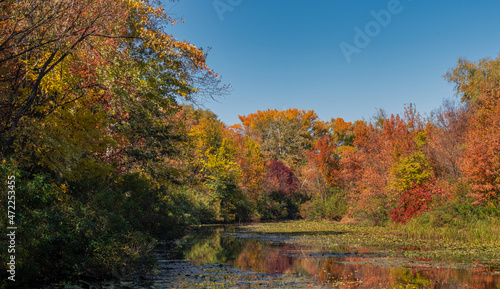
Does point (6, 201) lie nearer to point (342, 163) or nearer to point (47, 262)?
point (47, 262)

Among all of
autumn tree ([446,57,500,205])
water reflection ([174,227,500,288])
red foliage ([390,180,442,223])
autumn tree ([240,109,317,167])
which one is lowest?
water reflection ([174,227,500,288])

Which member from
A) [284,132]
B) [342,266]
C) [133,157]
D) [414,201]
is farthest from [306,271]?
[284,132]

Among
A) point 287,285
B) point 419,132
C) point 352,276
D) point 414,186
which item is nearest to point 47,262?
point 287,285

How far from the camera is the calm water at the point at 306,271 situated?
11984 mm

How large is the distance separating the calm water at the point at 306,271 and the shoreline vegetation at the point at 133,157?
5.22 ft

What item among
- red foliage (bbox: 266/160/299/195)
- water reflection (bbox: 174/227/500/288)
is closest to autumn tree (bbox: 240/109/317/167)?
red foliage (bbox: 266/160/299/195)

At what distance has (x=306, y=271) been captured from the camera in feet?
47.5

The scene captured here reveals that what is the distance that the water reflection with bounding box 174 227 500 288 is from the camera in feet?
40.2

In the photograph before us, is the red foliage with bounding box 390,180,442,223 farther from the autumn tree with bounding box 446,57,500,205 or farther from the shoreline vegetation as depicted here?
the autumn tree with bounding box 446,57,500,205

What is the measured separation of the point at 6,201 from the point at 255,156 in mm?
48772

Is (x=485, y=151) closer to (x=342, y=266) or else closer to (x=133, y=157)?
(x=342, y=266)

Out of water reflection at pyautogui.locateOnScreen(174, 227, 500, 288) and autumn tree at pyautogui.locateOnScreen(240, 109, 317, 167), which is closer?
water reflection at pyautogui.locateOnScreen(174, 227, 500, 288)

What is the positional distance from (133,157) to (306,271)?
1127 centimetres

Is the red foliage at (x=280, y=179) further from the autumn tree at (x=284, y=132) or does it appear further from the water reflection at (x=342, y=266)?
the water reflection at (x=342, y=266)
